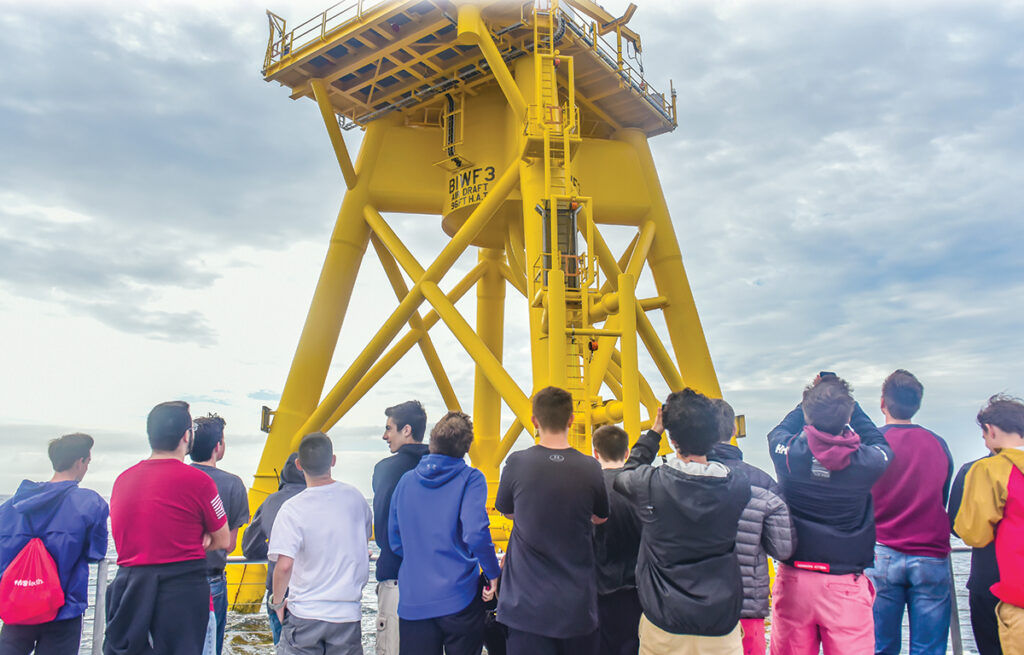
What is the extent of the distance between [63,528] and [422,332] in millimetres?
12887

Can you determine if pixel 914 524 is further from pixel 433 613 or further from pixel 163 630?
pixel 163 630

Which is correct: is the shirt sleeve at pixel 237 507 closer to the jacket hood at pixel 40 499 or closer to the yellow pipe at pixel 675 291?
the jacket hood at pixel 40 499

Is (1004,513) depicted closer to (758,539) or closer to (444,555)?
(758,539)

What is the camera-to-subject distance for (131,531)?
427cm

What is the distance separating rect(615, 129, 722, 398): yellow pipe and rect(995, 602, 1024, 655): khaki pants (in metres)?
11.7

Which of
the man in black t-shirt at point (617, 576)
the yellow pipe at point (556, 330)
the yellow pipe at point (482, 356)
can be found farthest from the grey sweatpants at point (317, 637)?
the yellow pipe at point (482, 356)

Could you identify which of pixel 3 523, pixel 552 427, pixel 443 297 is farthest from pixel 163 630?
pixel 443 297

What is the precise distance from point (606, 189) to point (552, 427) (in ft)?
41.2

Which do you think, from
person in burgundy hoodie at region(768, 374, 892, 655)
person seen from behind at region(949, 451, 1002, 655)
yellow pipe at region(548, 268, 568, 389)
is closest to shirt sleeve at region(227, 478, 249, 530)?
person in burgundy hoodie at region(768, 374, 892, 655)

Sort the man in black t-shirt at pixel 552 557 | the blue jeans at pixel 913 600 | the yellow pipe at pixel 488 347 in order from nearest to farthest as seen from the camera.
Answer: the man in black t-shirt at pixel 552 557 → the blue jeans at pixel 913 600 → the yellow pipe at pixel 488 347

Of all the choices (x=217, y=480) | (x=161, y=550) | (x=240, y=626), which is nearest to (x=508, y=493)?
(x=161, y=550)

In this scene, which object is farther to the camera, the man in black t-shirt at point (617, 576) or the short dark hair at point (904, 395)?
the short dark hair at point (904, 395)

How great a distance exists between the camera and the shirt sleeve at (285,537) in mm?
4449

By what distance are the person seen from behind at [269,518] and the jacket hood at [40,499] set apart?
1354mm
